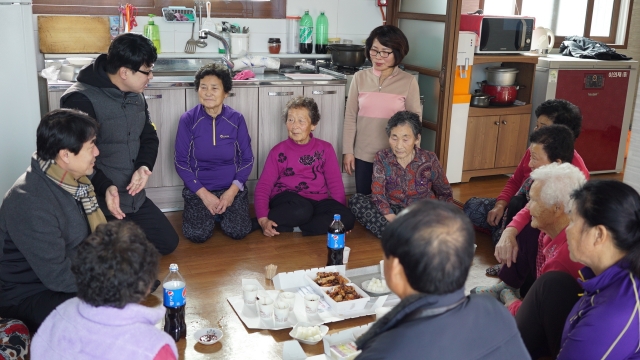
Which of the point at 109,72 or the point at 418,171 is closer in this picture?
the point at 109,72

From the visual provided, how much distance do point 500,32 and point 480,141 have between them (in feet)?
2.75

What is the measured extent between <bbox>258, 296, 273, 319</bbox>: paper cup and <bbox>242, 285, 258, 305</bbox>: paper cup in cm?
9

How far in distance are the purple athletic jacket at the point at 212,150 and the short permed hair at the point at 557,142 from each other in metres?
1.70

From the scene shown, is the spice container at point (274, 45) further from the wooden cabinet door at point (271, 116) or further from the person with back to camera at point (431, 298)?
the person with back to camera at point (431, 298)

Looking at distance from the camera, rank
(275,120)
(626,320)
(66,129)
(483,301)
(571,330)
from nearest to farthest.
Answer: (483,301) < (626,320) < (571,330) < (66,129) < (275,120)

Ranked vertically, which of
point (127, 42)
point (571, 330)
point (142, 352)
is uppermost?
point (127, 42)

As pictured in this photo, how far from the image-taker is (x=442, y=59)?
4.59 m

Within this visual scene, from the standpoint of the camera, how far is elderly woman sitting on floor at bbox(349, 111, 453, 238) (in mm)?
3867

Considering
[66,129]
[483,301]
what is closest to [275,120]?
[66,129]

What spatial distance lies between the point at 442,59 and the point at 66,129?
2.86m

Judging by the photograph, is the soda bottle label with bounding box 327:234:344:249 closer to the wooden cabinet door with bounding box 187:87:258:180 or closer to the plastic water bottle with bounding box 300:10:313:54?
the wooden cabinet door with bounding box 187:87:258:180

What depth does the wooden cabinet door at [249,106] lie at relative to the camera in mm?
4242

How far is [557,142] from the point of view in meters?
3.19

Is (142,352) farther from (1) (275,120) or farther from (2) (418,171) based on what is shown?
(1) (275,120)
